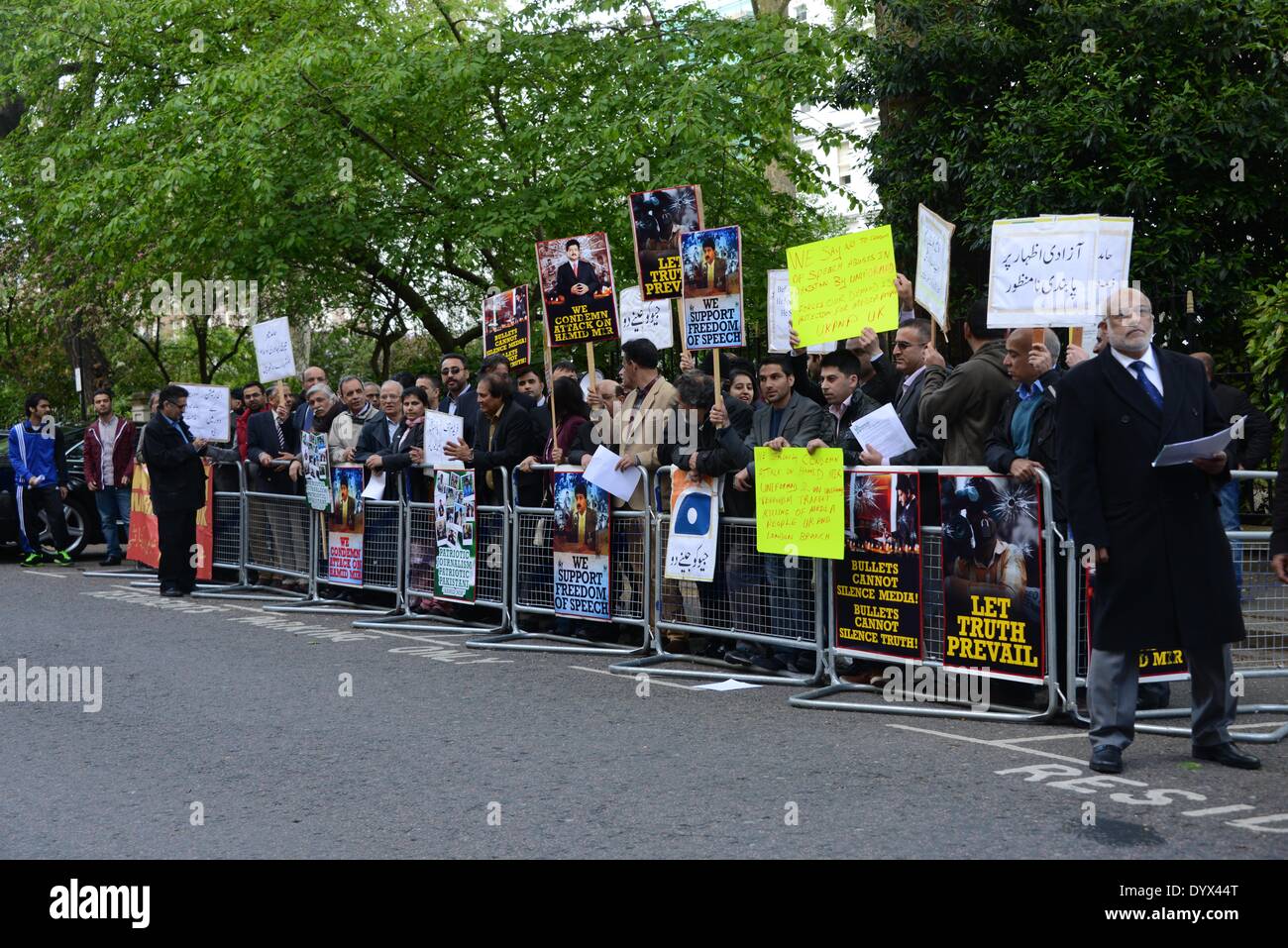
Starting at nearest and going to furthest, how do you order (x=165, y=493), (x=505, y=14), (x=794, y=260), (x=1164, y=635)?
(x=1164, y=635) → (x=794, y=260) → (x=165, y=493) → (x=505, y=14)

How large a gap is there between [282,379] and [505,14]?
688 cm

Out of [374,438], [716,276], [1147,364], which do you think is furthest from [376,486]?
[1147,364]

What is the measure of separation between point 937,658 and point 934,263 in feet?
10.2

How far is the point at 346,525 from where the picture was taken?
508 inches

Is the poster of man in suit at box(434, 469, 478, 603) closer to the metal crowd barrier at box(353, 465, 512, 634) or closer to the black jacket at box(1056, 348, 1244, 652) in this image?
the metal crowd barrier at box(353, 465, 512, 634)

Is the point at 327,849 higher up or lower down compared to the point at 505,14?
lower down

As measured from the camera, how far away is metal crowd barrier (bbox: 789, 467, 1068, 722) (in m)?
7.17

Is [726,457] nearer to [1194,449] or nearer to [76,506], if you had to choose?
[1194,449]

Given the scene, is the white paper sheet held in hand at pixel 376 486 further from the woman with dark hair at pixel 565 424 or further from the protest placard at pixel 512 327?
the woman with dark hair at pixel 565 424

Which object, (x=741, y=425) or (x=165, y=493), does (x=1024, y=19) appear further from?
(x=165, y=493)

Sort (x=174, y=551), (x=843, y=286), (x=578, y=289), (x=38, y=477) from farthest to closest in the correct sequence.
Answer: (x=38, y=477)
(x=174, y=551)
(x=578, y=289)
(x=843, y=286)

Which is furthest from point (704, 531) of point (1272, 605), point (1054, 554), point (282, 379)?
point (282, 379)

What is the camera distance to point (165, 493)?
47.4 ft
